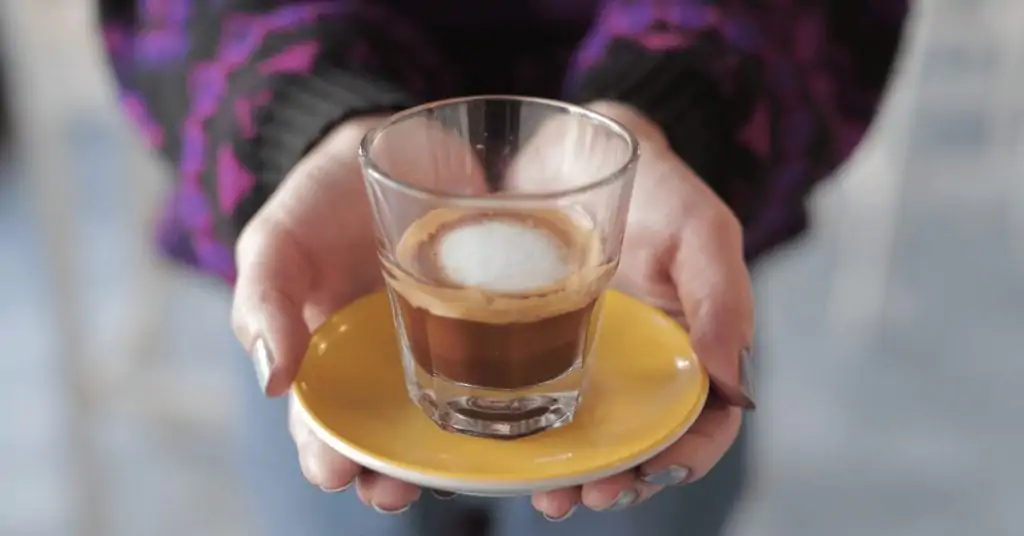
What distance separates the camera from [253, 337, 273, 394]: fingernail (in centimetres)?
44

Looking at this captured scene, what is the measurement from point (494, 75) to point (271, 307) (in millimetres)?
269

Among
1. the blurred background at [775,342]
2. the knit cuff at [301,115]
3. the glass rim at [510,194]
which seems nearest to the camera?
the glass rim at [510,194]

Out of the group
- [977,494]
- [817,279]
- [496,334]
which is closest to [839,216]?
[817,279]

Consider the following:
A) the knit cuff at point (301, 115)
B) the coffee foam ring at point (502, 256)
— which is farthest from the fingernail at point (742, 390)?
the knit cuff at point (301, 115)

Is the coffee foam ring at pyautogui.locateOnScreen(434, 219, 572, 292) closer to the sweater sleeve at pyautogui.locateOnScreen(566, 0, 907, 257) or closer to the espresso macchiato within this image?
the espresso macchiato

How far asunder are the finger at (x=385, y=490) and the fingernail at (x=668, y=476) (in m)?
0.10

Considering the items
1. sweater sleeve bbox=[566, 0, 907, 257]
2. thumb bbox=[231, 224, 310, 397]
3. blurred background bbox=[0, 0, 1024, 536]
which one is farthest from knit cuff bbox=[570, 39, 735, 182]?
blurred background bbox=[0, 0, 1024, 536]

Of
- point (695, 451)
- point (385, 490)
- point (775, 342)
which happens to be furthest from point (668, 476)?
point (775, 342)

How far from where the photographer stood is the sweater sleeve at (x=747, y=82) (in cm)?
58

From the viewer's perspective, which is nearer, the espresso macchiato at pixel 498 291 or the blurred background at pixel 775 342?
the espresso macchiato at pixel 498 291

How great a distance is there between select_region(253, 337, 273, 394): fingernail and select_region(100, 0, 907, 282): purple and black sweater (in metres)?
0.14

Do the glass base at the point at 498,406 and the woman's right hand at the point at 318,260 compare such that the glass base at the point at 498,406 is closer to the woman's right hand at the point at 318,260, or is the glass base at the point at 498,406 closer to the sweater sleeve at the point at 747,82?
the woman's right hand at the point at 318,260

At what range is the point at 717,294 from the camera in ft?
1.58

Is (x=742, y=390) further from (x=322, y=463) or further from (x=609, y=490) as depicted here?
(x=322, y=463)
